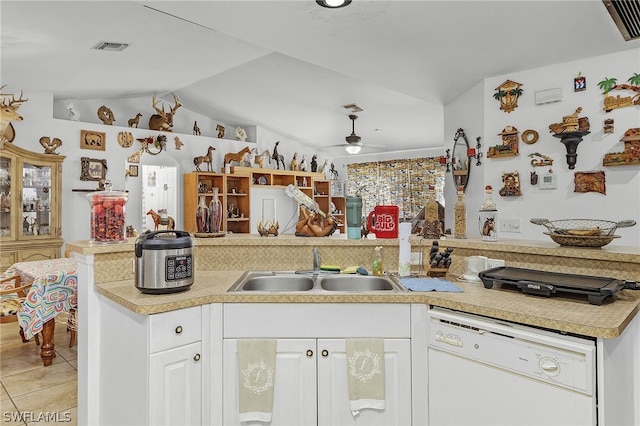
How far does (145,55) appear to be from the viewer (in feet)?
14.2

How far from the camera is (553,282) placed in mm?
1691

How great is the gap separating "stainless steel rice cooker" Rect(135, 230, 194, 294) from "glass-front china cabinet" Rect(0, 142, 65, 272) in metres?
3.87

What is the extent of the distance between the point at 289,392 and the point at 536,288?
3.77 ft

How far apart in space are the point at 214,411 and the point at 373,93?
440 centimetres

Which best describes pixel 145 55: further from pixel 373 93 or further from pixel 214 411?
pixel 214 411

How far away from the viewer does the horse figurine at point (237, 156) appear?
6.76m

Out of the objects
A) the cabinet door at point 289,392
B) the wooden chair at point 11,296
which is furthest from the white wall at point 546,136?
the cabinet door at point 289,392

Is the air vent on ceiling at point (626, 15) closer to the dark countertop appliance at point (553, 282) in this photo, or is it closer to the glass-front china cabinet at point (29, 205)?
the dark countertop appliance at point (553, 282)

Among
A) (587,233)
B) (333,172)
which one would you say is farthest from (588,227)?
(333,172)

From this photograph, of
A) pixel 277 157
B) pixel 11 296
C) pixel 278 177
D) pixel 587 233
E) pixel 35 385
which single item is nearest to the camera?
pixel 587 233

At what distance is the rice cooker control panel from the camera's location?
1.78 meters

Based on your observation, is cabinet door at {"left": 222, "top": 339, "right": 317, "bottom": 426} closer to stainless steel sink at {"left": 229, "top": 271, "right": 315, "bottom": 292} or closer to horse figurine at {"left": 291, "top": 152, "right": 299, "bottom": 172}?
stainless steel sink at {"left": 229, "top": 271, "right": 315, "bottom": 292}

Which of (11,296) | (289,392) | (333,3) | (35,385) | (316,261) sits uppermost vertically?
(333,3)

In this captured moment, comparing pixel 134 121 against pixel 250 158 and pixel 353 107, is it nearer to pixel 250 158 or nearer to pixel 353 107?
pixel 250 158
